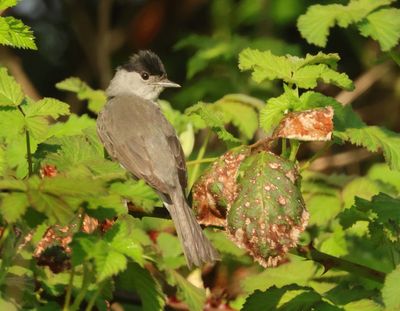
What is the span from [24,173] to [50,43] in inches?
235

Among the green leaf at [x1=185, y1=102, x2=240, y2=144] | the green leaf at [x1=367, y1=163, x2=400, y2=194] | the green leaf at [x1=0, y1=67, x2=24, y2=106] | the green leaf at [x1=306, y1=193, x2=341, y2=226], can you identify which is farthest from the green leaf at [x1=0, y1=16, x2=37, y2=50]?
the green leaf at [x1=367, y1=163, x2=400, y2=194]

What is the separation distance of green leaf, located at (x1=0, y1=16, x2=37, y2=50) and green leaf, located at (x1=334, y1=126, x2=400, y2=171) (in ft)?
3.98

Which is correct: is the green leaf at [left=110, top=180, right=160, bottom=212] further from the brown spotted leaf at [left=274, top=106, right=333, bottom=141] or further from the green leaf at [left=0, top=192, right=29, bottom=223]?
the brown spotted leaf at [left=274, top=106, right=333, bottom=141]

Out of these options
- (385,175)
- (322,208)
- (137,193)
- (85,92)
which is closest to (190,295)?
(137,193)

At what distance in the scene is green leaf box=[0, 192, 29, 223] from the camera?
2680 mm

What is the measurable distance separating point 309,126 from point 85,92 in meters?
2.17

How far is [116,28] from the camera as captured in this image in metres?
9.19

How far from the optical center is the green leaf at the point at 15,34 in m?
3.50

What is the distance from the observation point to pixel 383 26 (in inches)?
174

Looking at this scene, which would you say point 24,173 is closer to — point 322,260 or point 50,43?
point 322,260

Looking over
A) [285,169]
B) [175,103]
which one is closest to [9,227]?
[285,169]

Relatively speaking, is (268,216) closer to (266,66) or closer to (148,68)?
(266,66)

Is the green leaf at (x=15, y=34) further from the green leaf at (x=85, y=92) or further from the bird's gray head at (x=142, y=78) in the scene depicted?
the bird's gray head at (x=142, y=78)

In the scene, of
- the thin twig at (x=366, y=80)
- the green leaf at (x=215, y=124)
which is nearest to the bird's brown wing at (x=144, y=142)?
the green leaf at (x=215, y=124)
